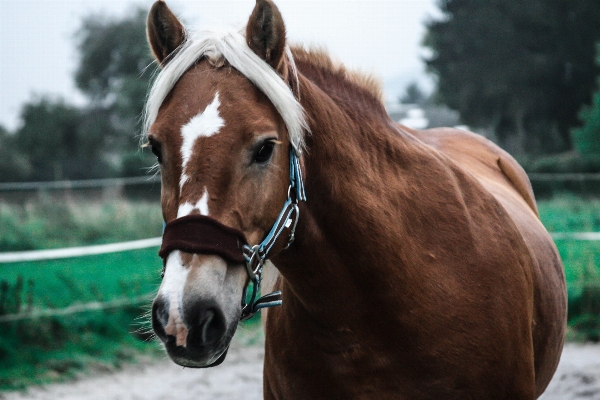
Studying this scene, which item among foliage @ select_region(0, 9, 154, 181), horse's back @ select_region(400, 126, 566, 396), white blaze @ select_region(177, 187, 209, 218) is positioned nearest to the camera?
white blaze @ select_region(177, 187, 209, 218)

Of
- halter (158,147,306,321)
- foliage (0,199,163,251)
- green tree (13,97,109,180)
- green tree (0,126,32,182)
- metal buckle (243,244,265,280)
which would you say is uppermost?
halter (158,147,306,321)

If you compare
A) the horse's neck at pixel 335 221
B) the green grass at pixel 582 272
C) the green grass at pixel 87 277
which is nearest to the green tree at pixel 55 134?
the green grass at pixel 87 277

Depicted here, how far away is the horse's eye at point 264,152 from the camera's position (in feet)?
5.69

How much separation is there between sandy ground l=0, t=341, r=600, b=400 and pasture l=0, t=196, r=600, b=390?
195mm

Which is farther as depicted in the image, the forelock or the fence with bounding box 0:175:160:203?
the fence with bounding box 0:175:160:203

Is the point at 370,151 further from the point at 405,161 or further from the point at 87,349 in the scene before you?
the point at 87,349

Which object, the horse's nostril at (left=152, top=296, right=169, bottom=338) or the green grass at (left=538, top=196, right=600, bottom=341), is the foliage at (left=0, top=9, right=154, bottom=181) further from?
the horse's nostril at (left=152, top=296, right=169, bottom=338)

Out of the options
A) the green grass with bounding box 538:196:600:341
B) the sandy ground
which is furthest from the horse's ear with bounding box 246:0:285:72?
the green grass with bounding box 538:196:600:341

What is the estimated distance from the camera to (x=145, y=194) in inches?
423

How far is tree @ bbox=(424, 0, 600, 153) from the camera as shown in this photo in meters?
21.8

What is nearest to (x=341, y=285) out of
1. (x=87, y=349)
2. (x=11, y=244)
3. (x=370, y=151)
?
(x=370, y=151)

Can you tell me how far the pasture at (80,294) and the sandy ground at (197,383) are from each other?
19 centimetres

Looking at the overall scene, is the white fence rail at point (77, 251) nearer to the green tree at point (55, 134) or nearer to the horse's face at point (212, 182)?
the horse's face at point (212, 182)

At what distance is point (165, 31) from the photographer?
6.49 feet
